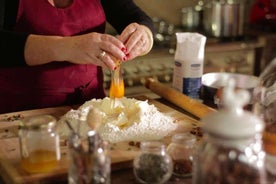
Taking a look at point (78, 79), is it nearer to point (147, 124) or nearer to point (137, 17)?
point (137, 17)

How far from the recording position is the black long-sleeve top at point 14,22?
4.89ft

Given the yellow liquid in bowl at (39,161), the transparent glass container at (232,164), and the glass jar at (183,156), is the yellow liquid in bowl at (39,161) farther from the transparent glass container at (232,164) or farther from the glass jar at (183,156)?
the transparent glass container at (232,164)

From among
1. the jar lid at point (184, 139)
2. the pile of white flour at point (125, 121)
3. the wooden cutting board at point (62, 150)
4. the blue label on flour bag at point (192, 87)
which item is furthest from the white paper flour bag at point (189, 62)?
the jar lid at point (184, 139)

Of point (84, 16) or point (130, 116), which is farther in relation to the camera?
point (84, 16)

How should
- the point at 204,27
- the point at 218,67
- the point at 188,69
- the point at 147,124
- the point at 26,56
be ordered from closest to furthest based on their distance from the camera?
1. the point at 147,124
2. the point at 26,56
3. the point at 188,69
4. the point at 218,67
5. the point at 204,27

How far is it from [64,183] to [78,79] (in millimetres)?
637

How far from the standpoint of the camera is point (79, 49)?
1.44 metres

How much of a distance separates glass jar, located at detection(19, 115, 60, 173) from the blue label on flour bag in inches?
25.7

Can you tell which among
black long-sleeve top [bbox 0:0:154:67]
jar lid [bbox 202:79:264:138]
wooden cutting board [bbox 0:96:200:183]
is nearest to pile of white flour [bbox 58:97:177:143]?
wooden cutting board [bbox 0:96:200:183]

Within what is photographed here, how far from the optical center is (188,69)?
1644mm

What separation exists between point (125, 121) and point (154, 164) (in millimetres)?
323

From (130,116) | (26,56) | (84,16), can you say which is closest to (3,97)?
(26,56)

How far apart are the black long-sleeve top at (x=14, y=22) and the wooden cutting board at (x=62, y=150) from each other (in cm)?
18

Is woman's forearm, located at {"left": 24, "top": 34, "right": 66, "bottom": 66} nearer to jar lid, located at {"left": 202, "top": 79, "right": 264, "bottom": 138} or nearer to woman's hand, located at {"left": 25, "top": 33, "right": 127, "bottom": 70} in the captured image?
woman's hand, located at {"left": 25, "top": 33, "right": 127, "bottom": 70}
